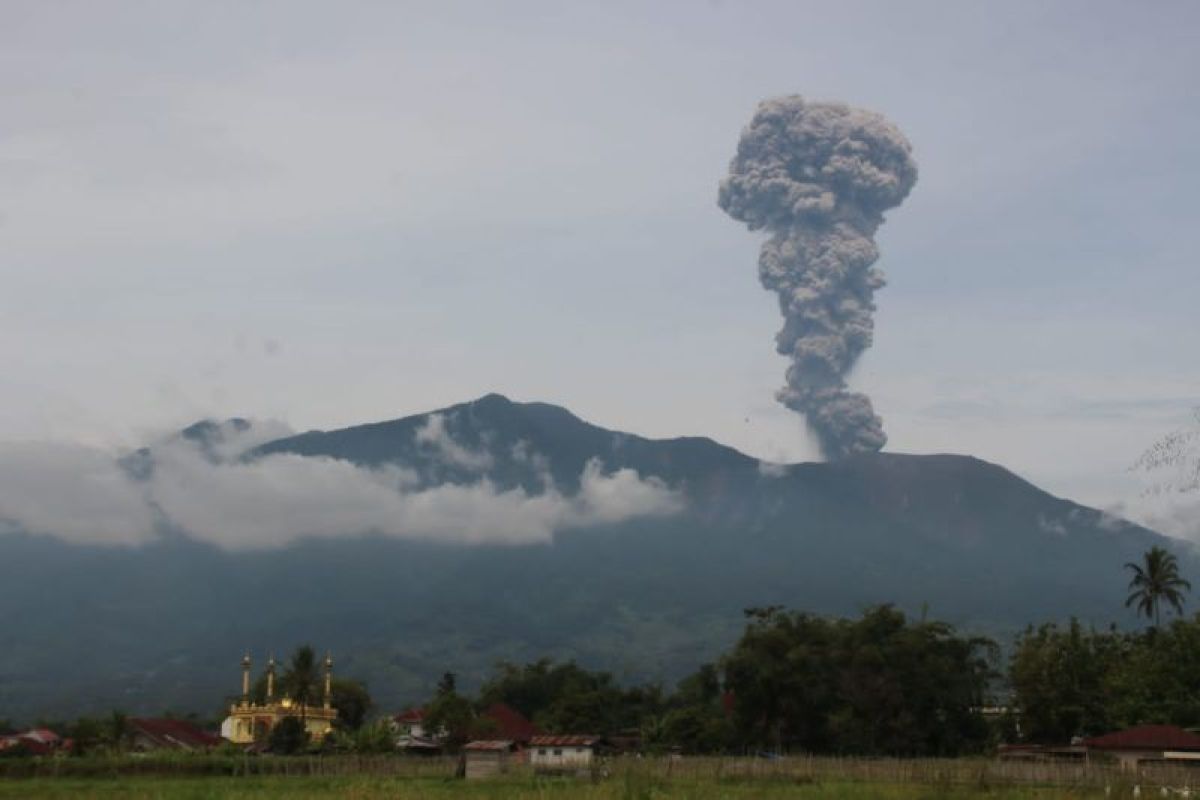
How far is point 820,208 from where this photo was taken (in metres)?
185

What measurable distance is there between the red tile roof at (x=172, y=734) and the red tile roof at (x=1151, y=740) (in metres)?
50.1

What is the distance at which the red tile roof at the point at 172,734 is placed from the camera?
8606 cm

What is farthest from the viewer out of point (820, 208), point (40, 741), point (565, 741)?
point (820, 208)

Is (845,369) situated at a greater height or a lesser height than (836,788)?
greater

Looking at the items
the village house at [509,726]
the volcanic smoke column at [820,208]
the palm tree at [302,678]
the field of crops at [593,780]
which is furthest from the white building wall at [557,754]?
the volcanic smoke column at [820,208]

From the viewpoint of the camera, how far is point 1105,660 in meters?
72.5

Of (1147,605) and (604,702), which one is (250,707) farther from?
(1147,605)

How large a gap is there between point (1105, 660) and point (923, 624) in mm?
8903

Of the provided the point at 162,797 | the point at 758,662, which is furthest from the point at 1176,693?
the point at 162,797

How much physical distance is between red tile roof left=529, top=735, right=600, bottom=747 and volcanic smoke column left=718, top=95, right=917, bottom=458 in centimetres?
12211

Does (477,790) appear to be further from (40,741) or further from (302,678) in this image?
(40,741)

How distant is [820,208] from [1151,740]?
13539cm

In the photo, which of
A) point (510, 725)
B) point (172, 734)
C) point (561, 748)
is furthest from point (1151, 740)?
point (172, 734)

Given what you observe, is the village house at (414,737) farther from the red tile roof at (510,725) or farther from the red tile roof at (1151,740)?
the red tile roof at (1151,740)
